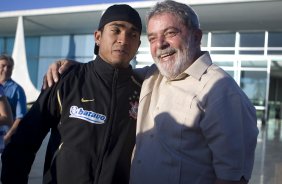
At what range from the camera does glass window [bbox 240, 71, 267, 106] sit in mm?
18234

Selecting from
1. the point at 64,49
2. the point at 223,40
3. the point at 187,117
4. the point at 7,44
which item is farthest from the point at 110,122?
the point at 7,44

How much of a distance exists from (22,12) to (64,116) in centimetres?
2082

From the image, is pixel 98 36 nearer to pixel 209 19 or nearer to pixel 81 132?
pixel 81 132

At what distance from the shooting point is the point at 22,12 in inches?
821

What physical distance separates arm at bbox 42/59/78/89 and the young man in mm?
46

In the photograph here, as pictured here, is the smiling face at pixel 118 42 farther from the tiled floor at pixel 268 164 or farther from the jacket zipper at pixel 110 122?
the tiled floor at pixel 268 164

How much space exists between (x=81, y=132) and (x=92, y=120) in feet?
0.31

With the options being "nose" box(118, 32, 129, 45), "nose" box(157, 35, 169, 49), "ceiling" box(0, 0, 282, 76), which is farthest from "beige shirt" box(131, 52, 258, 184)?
"ceiling" box(0, 0, 282, 76)

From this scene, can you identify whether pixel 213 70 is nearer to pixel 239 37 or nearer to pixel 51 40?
pixel 239 37

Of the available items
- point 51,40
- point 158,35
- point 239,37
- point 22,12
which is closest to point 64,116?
point 158,35

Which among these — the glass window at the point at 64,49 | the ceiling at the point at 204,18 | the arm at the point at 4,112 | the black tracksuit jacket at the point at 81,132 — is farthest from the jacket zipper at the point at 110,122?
the glass window at the point at 64,49

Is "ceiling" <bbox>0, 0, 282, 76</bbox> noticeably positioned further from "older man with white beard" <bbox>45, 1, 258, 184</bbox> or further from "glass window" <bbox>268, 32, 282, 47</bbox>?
"older man with white beard" <bbox>45, 1, 258, 184</bbox>

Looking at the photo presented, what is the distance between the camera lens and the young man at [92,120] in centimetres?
192

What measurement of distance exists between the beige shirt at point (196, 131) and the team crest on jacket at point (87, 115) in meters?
0.24
